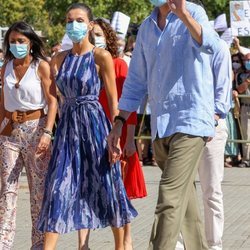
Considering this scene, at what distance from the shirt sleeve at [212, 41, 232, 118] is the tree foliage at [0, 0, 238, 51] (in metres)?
31.9

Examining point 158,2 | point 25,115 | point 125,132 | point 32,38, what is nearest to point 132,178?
point 125,132

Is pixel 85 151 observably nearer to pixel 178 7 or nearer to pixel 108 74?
pixel 108 74

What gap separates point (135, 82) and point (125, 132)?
5.38 ft

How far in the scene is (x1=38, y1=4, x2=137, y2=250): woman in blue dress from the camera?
7633 mm

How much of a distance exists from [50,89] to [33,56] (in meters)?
0.39

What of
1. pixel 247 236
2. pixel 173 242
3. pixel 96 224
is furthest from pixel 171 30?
pixel 247 236

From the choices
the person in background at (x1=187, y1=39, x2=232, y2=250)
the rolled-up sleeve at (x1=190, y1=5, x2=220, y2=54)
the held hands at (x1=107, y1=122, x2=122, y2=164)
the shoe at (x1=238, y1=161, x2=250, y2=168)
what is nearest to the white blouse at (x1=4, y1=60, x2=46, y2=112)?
the held hands at (x1=107, y1=122, x2=122, y2=164)

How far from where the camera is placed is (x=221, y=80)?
283 inches

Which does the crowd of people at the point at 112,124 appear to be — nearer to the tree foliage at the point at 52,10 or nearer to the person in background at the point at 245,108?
the person in background at the point at 245,108

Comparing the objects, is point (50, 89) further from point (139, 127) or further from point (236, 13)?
point (236, 13)

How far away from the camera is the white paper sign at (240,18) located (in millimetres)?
17781

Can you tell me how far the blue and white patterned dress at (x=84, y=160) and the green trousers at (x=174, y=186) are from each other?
43.5 inches

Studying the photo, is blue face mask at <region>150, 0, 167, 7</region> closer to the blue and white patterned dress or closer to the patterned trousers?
the blue and white patterned dress

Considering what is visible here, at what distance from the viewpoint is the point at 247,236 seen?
954 cm
